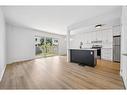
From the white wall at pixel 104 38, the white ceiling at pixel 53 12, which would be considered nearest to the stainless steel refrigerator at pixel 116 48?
the white wall at pixel 104 38

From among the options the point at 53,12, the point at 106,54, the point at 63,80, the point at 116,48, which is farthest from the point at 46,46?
the point at 63,80

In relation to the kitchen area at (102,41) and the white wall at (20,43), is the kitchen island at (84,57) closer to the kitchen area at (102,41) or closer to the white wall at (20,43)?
the kitchen area at (102,41)

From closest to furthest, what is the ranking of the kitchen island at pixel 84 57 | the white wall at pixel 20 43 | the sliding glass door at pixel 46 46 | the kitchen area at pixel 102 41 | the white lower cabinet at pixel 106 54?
the kitchen island at pixel 84 57 → the white wall at pixel 20 43 → the kitchen area at pixel 102 41 → the white lower cabinet at pixel 106 54 → the sliding glass door at pixel 46 46

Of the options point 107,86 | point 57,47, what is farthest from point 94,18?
point 57,47

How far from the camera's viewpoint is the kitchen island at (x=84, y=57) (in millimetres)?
4410

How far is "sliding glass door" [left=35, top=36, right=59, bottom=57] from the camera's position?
304 inches

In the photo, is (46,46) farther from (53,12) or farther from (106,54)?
(53,12)

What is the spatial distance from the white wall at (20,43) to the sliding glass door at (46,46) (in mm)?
691

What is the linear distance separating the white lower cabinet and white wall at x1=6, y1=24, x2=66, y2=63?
5.27 m

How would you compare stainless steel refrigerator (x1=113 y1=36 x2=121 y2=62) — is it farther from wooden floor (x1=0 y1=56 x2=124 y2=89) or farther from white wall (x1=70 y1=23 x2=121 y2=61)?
wooden floor (x1=0 y1=56 x2=124 y2=89)

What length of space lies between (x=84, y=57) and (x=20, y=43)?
13.6 feet

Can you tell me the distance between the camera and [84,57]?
15.6 feet

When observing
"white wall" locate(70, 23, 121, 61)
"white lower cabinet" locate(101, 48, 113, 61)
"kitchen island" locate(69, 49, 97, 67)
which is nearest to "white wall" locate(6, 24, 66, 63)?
"kitchen island" locate(69, 49, 97, 67)
